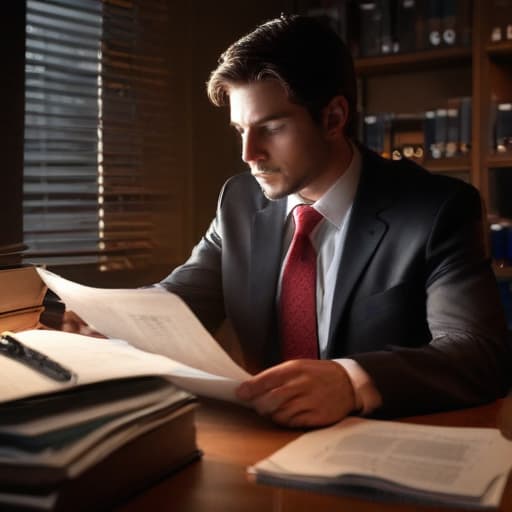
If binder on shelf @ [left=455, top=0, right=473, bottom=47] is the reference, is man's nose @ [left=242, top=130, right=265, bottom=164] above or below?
below

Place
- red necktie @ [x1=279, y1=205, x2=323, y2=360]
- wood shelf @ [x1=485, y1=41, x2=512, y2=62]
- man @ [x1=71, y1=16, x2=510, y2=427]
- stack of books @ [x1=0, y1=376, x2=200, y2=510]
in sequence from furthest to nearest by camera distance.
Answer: wood shelf @ [x1=485, y1=41, x2=512, y2=62] < red necktie @ [x1=279, y1=205, x2=323, y2=360] < man @ [x1=71, y1=16, x2=510, y2=427] < stack of books @ [x1=0, y1=376, x2=200, y2=510]

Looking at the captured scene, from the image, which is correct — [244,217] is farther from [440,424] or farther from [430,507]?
[430,507]

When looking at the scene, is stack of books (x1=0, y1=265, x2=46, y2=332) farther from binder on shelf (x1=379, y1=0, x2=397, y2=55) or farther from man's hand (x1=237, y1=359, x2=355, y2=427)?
binder on shelf (x1=379, y1=0, x2=397, y2=55)

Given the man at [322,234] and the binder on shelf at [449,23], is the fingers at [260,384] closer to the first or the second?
the man at [322,234]

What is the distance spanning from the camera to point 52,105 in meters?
2.46

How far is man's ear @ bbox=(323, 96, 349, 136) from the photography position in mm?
1671

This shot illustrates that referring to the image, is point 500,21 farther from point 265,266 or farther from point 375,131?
point 265,266

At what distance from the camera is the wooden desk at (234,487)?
633 millimetres

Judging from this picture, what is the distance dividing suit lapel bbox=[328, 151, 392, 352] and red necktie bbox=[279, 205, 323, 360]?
0.07 m

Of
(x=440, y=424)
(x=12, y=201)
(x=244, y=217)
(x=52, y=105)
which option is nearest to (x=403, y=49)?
(x=52, y=105)

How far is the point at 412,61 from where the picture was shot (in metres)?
3.17

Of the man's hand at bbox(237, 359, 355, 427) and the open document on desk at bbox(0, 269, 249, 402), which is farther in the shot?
the man's hand at bbox(237, 359, 355, 427)

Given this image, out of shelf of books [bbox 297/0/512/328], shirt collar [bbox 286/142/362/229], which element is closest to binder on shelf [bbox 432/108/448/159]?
shelf of books [bbox 297/0/512/328]

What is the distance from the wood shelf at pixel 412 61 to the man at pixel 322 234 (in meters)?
1.49
